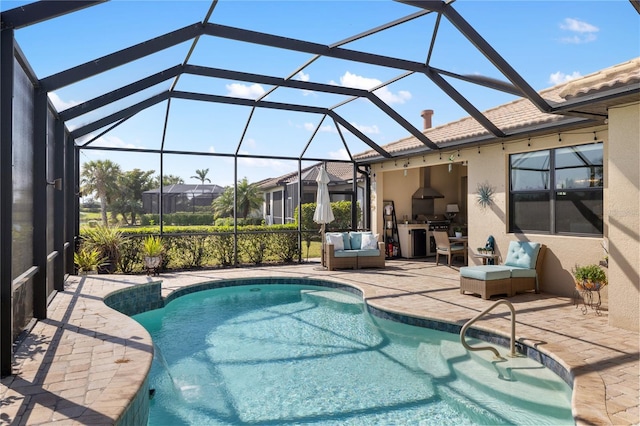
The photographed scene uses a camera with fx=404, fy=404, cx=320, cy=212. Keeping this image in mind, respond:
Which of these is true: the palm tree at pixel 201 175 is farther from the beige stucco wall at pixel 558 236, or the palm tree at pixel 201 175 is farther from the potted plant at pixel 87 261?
the potted plant at pixel 87 261

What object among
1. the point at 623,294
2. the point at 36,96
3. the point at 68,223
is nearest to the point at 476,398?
the point at 623,294

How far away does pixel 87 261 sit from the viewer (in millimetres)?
9625

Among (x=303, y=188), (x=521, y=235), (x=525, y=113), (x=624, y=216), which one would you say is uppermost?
(x=525, y=113)

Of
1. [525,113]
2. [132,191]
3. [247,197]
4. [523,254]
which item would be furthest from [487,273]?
[132,191]

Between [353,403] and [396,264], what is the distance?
837 centimetres

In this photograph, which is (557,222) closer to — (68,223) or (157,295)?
(157,295)

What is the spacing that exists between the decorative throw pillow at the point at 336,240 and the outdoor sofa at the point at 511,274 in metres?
4.13

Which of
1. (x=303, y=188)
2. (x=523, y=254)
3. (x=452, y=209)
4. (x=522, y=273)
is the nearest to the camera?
(x=522, y=273)

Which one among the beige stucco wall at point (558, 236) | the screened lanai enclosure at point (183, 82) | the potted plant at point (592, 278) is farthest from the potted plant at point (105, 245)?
the potted plant at point (592, 278)

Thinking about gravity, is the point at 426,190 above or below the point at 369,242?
above

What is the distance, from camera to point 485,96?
9.12m

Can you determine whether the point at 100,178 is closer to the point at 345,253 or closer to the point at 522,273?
the point at 345,253

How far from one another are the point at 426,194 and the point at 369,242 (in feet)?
12.3

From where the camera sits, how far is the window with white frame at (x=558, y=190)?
7.59 m
